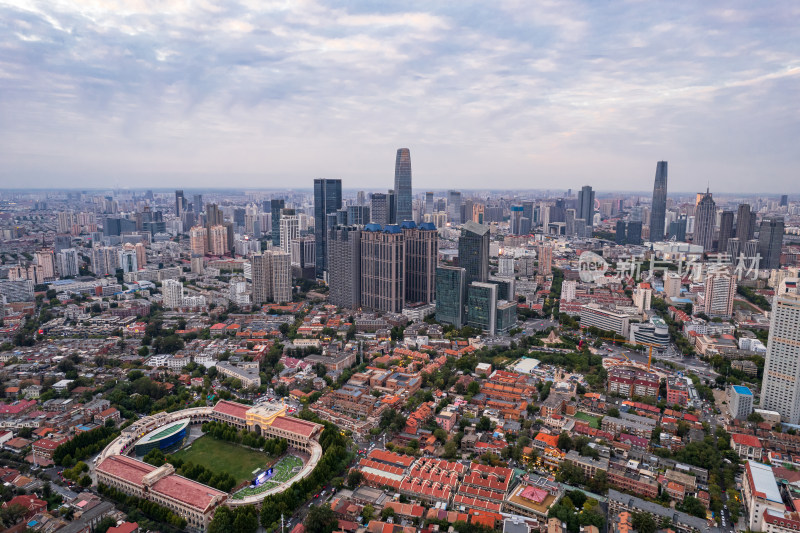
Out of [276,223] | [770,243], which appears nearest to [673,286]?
[770,243]

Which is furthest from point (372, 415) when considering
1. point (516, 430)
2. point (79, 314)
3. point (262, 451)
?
point (79, 314)

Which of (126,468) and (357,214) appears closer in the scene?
(126,468)

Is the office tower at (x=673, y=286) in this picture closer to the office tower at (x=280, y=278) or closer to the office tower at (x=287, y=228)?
the office tower at (x=280, y=278)

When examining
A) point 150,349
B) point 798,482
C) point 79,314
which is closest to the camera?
point 798,482

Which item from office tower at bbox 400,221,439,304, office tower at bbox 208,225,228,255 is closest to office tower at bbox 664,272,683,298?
office tower at bbox 400,221,439,304

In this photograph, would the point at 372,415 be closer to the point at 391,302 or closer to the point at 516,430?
the point at 516,430

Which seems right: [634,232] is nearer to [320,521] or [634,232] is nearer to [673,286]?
[673,286]
